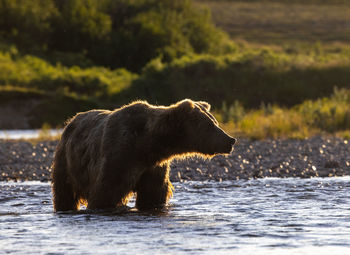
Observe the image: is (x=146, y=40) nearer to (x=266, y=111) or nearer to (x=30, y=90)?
(x=30, y=90)

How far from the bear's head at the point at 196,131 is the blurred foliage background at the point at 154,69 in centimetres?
1204

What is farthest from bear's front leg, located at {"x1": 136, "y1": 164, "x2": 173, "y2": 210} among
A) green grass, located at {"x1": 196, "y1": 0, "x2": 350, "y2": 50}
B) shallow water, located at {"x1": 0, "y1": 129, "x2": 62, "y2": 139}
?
green grass, located at {"x1": 196, "y1": 0, "x2": 350, "y2": 50}

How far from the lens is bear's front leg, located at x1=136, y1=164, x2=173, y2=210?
9.60 m

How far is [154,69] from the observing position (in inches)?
1544

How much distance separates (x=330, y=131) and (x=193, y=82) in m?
15.7

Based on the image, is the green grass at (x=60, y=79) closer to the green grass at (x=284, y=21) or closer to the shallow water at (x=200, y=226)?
the shallow water at (x=200, y=226)

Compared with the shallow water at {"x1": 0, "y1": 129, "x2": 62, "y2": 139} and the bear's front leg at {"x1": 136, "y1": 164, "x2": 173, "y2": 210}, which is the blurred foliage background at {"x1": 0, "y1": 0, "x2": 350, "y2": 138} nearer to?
the shallow water at {"x1": 0, "y1": 129, "x2": 62, "y2": 139}

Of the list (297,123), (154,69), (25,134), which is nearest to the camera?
(297,123)

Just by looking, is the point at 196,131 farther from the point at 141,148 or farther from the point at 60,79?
the point at 60,79

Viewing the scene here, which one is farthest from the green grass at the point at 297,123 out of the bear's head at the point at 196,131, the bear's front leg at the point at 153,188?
the bear's head at the point at 196,131

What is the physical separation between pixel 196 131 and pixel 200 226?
1.15m

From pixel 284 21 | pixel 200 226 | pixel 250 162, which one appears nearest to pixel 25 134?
pixel 250 162

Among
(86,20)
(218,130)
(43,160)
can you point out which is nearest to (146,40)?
(86,20)

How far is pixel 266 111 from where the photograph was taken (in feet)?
82.5
